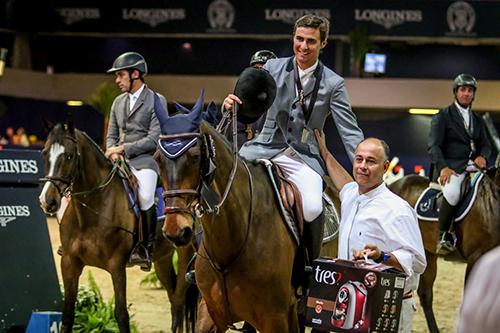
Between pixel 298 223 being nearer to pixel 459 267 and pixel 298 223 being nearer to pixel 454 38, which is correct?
pixel 459 267

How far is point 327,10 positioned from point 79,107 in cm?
776

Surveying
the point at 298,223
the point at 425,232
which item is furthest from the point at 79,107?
the point at 298,223

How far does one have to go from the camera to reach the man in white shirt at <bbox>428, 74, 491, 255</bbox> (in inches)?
328

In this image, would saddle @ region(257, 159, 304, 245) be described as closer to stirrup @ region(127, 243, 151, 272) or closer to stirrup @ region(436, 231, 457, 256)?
stirrup @ region(127, 243, 151, 272)

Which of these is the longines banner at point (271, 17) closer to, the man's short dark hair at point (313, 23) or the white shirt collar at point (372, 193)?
the man's short dark hair at point (313, 23)

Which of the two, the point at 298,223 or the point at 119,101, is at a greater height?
the point at 119,101

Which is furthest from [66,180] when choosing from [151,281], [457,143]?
[151,281]

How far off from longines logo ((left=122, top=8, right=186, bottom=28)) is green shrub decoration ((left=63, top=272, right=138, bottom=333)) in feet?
50.9

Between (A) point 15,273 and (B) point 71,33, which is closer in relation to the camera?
(A) point 15,273

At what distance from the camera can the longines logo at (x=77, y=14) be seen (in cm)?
2277

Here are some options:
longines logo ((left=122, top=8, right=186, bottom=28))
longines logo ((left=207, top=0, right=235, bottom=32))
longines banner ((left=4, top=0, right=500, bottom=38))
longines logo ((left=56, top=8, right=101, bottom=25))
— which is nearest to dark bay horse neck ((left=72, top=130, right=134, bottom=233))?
longines banner ((left=4, top=0, right=500, bottom=38))

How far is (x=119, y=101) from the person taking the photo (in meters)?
7.41

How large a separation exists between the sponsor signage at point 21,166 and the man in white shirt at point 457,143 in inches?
153

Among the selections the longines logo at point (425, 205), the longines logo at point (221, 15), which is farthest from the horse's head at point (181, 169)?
the longines logo at point (221, 15)
